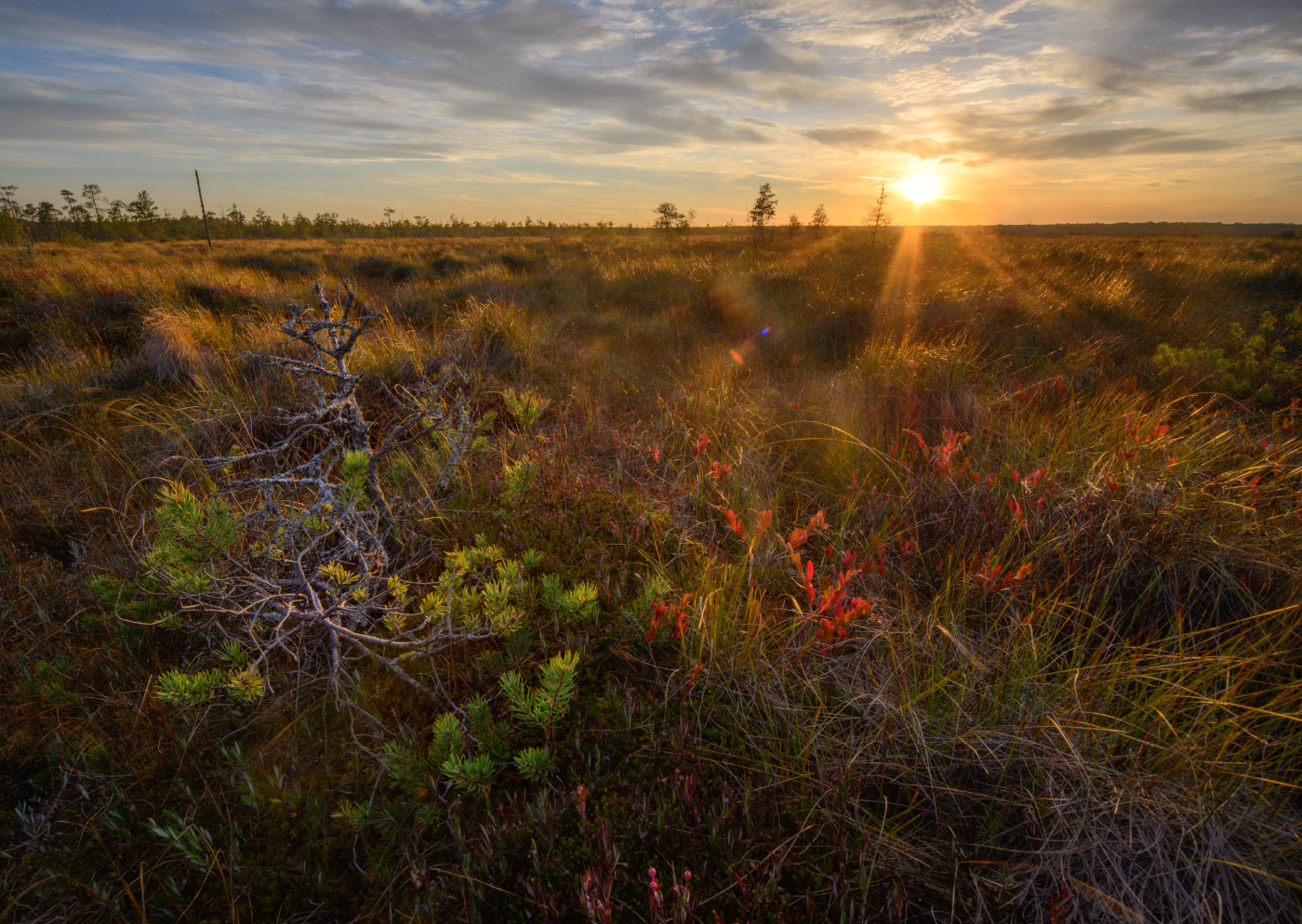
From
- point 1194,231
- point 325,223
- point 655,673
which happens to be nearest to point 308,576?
point 655,673

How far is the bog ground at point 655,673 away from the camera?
1.36 m

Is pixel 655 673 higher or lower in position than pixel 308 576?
lower

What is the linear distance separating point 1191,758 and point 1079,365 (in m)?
5.02

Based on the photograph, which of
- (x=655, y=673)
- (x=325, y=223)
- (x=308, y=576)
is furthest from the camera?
(x=325, y=223)

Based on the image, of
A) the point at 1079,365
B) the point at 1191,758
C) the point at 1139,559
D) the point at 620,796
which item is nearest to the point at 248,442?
the point at 620,796

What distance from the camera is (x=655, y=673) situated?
2002mm

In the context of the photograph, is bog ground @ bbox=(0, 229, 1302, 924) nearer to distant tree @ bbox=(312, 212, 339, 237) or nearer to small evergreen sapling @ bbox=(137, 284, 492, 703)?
small evergreen sapling @ bbox=(137, 284, 492, 703)

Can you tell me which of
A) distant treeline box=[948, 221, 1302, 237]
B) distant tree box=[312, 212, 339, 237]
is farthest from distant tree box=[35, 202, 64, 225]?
distant treeline box=[948, 221, 1302, 237]

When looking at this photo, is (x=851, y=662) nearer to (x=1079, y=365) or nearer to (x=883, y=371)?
(x=883, y=371)

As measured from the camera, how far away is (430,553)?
261cm

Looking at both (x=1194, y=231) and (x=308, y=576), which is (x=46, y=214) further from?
(x=1194, y=231)

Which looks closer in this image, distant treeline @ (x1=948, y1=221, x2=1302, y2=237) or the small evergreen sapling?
the small evergreen sapling

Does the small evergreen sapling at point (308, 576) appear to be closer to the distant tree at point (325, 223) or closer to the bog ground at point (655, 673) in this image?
the bog ground at point (655, 673)

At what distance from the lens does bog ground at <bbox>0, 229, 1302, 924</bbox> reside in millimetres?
1363
